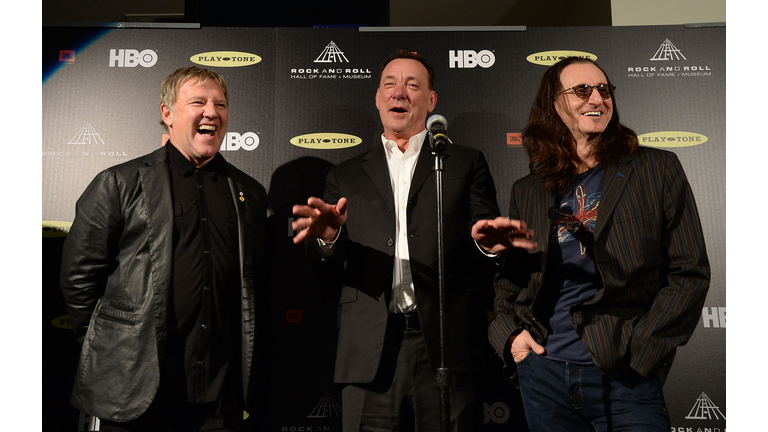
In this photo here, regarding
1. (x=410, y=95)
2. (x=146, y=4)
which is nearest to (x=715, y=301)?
(x=410, y=95)

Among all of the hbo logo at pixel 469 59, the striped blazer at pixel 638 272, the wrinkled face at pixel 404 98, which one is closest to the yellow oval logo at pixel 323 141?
the wrinkled face at pixel 404 98

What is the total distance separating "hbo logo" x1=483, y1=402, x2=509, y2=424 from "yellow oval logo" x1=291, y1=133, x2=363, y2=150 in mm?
1773

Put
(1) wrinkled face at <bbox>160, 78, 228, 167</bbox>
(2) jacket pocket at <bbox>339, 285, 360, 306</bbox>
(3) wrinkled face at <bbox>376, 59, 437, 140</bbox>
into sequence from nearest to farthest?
(2) jacket pocket at <bbox>339, 285, 360, 306</bbox>
(1) wrinkled face at <bbox>160, 78, 228, 167</bbox>
(3) wrinkled face at <bbox>376, 59, 437, 140</bbox>

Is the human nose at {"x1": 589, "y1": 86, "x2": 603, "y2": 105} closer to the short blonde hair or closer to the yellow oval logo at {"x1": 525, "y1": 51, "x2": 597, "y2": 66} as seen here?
the yellow oval logo at {"x1": 525, "y1": 51, "x2": 597, "y2": 66}

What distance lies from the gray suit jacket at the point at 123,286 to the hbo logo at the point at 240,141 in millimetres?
685

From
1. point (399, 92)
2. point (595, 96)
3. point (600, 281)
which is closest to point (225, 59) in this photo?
point (399, 92)

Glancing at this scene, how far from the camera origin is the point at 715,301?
348 cm

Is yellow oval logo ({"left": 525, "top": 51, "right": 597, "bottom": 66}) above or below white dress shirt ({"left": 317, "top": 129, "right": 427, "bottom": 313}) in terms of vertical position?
above

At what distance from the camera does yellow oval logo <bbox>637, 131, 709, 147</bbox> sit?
11.9ft

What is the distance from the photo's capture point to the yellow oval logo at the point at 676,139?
3.63 meters

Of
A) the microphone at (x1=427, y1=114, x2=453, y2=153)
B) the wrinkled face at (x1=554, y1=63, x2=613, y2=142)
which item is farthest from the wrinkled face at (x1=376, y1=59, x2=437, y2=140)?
the microphone at (x1=427, y1=114, x2=453, y2=153)

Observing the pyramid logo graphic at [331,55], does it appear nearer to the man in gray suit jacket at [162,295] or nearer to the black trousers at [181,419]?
the man in gray suit jacket at [162,295]

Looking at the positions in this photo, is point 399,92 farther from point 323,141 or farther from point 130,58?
point 130,58

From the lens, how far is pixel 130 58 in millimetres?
3639
